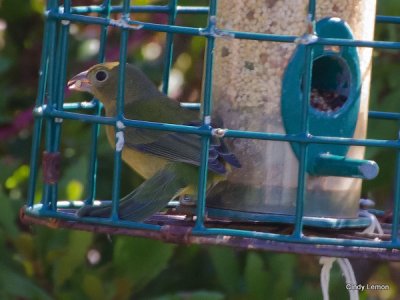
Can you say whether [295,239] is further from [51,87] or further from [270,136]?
[51,87]

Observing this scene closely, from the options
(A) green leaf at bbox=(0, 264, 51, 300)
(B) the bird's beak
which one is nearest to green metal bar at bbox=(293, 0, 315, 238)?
(B) the bird's beak

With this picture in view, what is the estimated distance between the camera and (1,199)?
4.71m

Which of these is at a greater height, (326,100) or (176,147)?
(326,100)

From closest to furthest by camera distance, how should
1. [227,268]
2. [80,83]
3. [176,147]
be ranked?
1. [176,147]
2. [80,83]
3. [227,268]

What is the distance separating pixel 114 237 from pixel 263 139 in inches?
70.2

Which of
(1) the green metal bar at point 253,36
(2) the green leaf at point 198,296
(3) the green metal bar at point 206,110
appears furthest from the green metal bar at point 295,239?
(2) the green leaf at point 198,296

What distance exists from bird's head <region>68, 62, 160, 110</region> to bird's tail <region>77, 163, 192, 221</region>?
1.57ft

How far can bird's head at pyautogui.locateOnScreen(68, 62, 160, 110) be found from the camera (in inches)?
172

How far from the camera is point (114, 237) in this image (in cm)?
513

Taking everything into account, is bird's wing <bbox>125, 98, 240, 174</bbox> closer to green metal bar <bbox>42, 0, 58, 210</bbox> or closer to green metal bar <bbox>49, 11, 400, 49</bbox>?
green metal bar <bbox>42, 0, 58, 210</bbox>

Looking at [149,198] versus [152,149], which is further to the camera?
[152,149]

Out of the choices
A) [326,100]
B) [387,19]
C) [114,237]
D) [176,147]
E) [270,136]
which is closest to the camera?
[270,136]

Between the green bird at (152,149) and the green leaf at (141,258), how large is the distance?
1.89 feet

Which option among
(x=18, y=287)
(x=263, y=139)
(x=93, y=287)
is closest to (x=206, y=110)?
(x=263, y=139)
